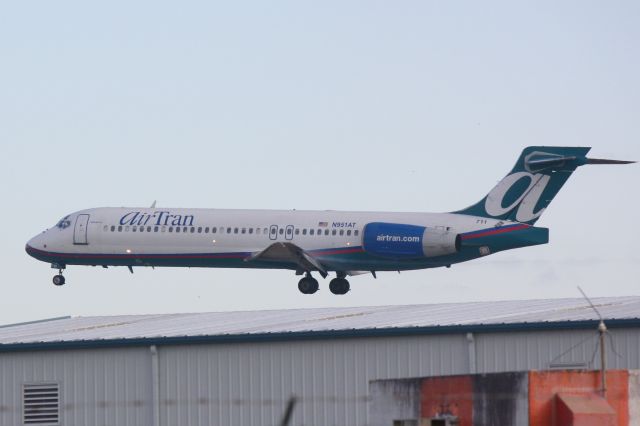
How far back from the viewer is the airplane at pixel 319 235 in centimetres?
5953

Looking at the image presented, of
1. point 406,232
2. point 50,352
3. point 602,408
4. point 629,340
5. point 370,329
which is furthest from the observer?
point 406,232

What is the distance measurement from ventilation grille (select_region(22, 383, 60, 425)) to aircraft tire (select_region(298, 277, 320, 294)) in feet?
Result: 63.4

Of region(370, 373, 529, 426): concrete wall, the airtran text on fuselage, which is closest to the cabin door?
the airtran text on fuselage

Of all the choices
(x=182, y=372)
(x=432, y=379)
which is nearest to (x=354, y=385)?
(x=182, y=372)

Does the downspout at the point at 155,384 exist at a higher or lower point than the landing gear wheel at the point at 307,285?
lower

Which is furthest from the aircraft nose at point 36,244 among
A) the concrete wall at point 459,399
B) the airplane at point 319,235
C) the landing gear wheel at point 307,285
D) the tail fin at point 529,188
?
the concrete wall at point 459,399

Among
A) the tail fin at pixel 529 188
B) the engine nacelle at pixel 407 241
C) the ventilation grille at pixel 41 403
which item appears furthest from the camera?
the tail fin at pixel 529 188

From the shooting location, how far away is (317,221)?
6228 centimetres

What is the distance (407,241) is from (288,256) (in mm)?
4866

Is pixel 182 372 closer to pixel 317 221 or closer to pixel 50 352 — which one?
pixel 50 352

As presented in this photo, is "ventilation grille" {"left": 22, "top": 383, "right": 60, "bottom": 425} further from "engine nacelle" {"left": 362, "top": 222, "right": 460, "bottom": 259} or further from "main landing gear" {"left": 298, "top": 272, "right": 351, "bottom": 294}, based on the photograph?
"main landing gear" {"left": 298, "top": 272, "right": 351, "bottom": 294}

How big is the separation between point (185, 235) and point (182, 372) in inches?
716

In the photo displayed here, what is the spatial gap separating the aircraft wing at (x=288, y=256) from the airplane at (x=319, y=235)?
37 mm

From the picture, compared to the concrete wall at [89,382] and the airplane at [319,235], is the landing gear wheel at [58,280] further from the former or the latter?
the concrete wall at [89,382]
